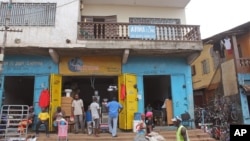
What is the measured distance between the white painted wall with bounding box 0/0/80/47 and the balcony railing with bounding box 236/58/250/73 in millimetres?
8931

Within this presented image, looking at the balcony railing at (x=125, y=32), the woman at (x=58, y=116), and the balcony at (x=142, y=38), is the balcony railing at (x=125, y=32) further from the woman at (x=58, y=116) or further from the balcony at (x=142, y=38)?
the woman at (x=58, y=116)

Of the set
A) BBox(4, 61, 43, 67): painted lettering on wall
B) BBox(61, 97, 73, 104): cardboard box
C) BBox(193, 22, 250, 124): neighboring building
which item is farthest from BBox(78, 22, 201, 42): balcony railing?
BBox(193, 22, 250, 124): neighboring building

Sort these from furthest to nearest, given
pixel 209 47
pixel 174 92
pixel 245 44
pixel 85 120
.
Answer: pixel 209 47
pixel 245 44
pixel 174 92
pixel 85 120

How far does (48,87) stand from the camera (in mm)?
11703

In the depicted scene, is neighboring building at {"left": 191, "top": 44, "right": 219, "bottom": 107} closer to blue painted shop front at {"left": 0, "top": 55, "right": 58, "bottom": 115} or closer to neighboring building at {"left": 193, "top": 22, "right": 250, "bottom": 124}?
neighboring building at {"left": 193, "top": 22, "right": 250, "bottom": 124}

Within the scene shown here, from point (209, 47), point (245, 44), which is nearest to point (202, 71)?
point (209, 47)

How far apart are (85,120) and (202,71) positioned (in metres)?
13.2

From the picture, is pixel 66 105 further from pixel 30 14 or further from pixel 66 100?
pixel 30 14

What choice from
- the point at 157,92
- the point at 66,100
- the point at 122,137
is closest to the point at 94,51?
the point at 66,100

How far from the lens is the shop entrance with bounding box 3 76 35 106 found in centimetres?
1286

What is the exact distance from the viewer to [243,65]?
49.9 ft

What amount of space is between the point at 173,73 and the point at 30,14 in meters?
6.79

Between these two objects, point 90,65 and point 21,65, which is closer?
point 21,65

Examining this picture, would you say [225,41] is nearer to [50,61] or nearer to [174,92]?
[174,92]
